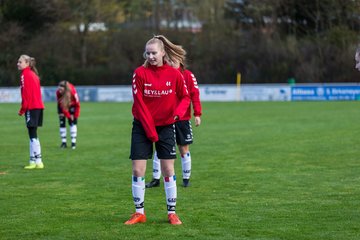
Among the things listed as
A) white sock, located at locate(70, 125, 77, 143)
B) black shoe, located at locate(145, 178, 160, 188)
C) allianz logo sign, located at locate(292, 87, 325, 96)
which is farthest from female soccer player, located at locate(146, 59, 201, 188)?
allianz logo sign, located at locate(292, 87, 325, 96)

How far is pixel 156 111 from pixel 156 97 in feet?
0.51

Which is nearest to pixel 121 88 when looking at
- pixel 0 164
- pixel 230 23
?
pixel 230 23

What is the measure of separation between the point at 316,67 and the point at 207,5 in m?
15.1

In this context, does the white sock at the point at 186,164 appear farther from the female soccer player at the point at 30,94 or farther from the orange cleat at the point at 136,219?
the female soccer player at the point at 30,94

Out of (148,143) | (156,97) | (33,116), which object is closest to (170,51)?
(156,97)

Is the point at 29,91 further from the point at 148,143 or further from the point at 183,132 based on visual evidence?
the point at 148,143

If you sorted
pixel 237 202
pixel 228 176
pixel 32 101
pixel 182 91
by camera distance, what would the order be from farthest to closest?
pixel 32 101 < pixel 228 176 < pixel 237 202 < pixel 182 91

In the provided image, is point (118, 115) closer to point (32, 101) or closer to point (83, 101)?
point (83, 101)

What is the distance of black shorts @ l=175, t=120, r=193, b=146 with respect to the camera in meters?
11.5

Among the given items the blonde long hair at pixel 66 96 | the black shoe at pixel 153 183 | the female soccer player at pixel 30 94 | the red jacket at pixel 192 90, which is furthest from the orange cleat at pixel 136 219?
the blonde long hair at pixel 66 96

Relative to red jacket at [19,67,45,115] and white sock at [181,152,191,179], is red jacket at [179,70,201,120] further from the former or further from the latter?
red jacket at [19,67,45,115]

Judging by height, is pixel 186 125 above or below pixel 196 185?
above

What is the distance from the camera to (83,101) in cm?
5141

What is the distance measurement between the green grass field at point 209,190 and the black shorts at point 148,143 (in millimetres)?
772
